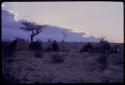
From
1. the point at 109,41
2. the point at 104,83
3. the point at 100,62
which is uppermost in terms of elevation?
the point at 109,41

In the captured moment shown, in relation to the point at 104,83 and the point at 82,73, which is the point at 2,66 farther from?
the point at 104,83

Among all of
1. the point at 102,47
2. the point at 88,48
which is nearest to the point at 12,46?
the point at 88,48

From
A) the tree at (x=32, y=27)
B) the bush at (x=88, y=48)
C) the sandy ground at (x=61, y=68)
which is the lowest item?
the sandy ground at (x=61, y=68)

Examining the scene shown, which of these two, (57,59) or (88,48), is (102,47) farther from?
(57,59)

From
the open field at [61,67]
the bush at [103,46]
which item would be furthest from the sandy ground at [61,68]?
the bush at [103,46]

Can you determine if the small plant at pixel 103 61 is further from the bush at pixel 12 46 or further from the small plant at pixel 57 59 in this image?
the bush at pixel 12 46

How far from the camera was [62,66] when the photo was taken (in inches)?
221

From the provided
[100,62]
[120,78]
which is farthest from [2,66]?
[120,78]

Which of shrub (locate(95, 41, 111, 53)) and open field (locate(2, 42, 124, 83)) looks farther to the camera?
shrub (locate(95, 41, 111, 53))

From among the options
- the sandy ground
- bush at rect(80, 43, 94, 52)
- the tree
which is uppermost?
the tree

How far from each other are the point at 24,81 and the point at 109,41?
64.4 inches

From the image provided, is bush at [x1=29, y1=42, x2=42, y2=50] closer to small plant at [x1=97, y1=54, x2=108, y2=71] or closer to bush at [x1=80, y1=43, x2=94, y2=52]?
bush at [x1=80, y1=43, x2=94, y2=52]

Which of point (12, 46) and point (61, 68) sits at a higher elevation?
point (12, 46)

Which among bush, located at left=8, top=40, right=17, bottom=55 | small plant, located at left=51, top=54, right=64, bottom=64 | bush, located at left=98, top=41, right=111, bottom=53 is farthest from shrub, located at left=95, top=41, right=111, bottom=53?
bush, located at left=8, top=40, right=17, bottom=55
